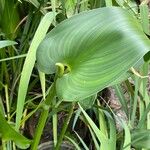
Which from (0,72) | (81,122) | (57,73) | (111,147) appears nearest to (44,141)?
(81,122)

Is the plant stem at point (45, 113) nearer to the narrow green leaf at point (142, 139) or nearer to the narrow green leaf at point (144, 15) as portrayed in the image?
the narrow green leaf at point (142, 139)

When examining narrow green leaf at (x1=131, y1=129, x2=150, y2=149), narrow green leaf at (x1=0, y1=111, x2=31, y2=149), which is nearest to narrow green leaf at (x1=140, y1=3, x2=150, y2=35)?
narrow green leaf at (x1=131, y1=129, x2=150, y2=149)

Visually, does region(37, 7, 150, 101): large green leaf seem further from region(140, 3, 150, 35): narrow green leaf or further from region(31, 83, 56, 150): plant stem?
region(140, 3, 150, 35): narrow green leaf

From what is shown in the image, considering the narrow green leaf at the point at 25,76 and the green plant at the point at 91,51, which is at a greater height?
the green plant at the point at 91,51

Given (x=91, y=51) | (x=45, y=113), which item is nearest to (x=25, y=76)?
(x=45, y=113)

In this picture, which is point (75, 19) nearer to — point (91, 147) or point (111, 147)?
point (111, 147)

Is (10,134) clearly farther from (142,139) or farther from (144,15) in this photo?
(144,15)

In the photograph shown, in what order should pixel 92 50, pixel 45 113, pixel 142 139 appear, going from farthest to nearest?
1. pixel 142 139
2. pixel 45 113
3. pixel 92 50

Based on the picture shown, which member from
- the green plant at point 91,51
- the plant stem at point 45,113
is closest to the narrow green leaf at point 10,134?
the plant stem at point 45,113
